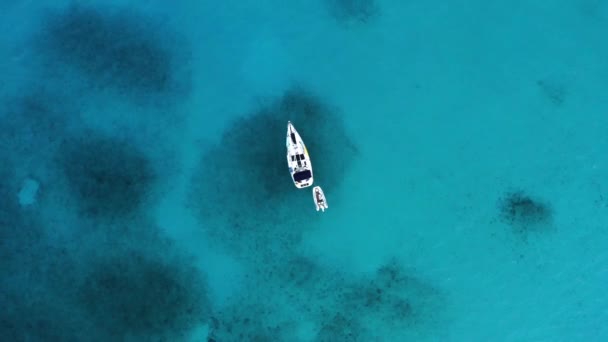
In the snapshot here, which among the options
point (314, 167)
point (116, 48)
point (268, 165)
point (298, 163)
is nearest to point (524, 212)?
point (314, 167)

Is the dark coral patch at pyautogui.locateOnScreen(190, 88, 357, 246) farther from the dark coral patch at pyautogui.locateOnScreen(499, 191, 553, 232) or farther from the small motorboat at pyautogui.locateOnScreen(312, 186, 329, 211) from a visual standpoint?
the dark coral patch at pyautogui.locateOnScreen(499, 191, 553, 232)

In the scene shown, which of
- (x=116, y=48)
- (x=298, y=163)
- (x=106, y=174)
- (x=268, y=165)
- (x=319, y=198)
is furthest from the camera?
(x=116, y=48)

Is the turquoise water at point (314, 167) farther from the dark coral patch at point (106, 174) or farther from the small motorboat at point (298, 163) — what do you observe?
the small motorboat at point (298, 163)

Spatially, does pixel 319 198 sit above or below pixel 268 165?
below

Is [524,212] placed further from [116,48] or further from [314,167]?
[116,48]

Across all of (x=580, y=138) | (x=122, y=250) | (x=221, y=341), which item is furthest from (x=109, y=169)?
(x=580, y=138)

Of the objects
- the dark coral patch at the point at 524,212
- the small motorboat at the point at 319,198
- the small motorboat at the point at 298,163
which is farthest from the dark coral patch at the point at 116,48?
the dark coral patch at the point at 524,212
